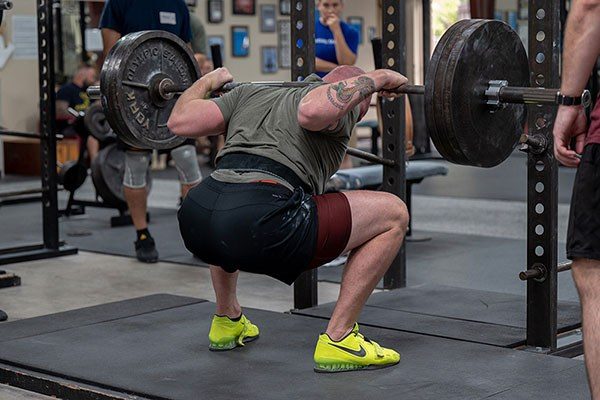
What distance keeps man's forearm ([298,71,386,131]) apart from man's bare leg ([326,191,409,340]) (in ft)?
0.79

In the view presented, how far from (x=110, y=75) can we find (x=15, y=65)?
20.0ft

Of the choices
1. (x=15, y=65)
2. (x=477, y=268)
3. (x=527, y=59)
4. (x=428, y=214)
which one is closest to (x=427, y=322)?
(x=527, y=59)

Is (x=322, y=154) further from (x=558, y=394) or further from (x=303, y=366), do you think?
(x=558, y=394)

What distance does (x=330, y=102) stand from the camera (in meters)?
2.66

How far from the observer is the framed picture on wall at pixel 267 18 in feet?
37.2

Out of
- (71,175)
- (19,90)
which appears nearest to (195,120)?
(71,175)

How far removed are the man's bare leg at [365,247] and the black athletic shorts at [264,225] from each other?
37mm

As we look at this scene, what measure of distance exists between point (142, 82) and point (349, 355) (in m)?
1.18

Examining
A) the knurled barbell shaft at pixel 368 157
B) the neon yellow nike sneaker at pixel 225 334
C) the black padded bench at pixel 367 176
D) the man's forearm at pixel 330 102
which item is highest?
the man's forearm at pixel 330 102

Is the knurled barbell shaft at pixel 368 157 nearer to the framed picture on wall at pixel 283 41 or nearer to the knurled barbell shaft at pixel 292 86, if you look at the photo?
the knurled barbell shaft at pixel 292 86

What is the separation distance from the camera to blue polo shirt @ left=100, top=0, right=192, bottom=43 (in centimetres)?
462

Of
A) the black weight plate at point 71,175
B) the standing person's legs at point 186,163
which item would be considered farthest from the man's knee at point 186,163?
the black weight plate at point 71,175

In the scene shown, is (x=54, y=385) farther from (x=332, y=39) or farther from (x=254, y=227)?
(x=332, y=39)

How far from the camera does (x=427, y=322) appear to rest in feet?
11.0
